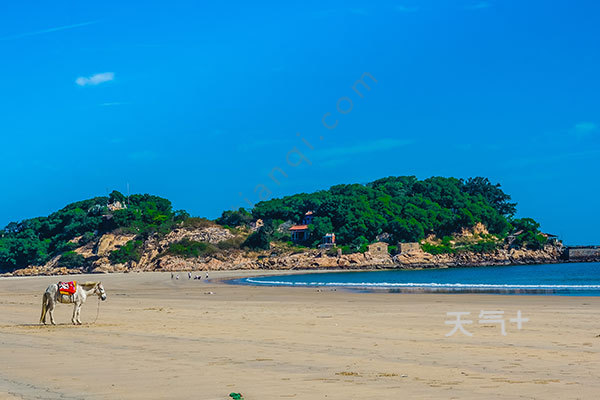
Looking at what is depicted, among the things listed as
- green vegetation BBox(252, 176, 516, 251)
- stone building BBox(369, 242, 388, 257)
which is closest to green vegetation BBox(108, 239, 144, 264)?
green vegetation BBox(252, 176, 516, 251)

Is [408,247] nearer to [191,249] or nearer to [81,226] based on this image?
[191,249]

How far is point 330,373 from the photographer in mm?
9148

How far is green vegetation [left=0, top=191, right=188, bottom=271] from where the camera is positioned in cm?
11012

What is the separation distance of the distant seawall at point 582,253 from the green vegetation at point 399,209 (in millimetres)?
13908

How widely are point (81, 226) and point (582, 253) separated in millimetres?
88160

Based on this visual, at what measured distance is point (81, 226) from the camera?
114 meters

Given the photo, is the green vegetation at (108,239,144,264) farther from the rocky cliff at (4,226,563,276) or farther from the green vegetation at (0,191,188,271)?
the green vegetation at (0,191,188,271)

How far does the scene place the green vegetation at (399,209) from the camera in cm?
10856

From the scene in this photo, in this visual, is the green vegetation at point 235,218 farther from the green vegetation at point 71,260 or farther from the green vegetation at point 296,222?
the green vegetation at point 71,260

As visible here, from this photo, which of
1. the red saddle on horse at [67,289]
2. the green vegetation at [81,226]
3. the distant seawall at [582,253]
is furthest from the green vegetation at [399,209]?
the red saddle on horse at [67,289]

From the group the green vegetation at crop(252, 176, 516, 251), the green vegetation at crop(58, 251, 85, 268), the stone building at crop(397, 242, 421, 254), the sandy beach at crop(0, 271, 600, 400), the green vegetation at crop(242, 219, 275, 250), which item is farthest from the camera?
the green vegetation at crop(252, 176, 516, 251)

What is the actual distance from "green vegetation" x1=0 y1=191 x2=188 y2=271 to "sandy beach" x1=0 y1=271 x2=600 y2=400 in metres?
93.1

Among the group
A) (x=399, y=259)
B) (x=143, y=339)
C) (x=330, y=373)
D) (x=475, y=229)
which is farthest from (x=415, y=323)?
(x=475, y=229)

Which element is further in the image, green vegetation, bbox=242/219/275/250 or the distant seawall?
the distant seawall
